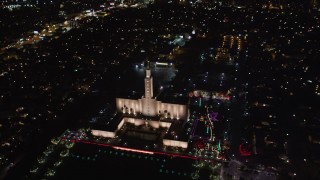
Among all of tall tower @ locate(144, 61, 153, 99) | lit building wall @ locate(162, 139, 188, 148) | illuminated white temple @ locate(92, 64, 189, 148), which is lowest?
lit building wall @ locate(162, 139, 188, 148)

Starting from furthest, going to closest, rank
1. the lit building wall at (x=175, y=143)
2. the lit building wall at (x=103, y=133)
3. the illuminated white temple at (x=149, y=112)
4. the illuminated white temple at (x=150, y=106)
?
the illuminated white temple at (x=150, y=106), the illuminated white temple at (x=149, y=112), the lit building wall at (x=103, y=133), the lit building wall at (x=175, y=143)

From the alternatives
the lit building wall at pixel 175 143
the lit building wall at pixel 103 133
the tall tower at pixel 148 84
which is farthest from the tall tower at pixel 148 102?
the lit building wall at pixel 175 143

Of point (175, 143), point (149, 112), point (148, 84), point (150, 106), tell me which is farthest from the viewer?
point (149, 112)

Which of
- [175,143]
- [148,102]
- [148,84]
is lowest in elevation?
[175,143]

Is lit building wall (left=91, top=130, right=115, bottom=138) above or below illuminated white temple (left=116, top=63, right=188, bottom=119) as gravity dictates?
below

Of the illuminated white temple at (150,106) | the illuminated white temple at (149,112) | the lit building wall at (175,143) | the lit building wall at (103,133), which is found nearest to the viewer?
the lit building wall at (175,143)

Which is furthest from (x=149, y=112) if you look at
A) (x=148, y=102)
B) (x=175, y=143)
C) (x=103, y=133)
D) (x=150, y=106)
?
(x=175, y=143)

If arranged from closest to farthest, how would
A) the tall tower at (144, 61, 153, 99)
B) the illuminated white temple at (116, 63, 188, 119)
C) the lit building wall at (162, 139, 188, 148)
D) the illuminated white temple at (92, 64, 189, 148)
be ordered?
the lit building wall at (162, 139, 188, 148) < the tall tower at (144, 61, 153, 99) < the illuminated white temple at (92, 64, 189, 148) < the illuminated white temple at (116, 63, 188, 119)

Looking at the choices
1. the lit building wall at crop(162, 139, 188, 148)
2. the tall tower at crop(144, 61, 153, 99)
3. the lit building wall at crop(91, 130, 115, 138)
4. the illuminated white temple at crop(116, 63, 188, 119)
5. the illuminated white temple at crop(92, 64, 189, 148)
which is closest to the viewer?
the lit building wall at crop(162, 139, 188, 148)

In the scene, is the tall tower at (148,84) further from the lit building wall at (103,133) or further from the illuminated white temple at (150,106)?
the lit building wall at (103,133)

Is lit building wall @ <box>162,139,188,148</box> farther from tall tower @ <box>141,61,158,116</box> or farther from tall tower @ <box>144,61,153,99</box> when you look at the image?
tall tower @ <box>144,61,153,99</box>

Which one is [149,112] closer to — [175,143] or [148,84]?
[148,84]

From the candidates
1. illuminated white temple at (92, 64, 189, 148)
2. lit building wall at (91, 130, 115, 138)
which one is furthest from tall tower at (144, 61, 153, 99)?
lit building wall at (91, 130, 115, 138)
